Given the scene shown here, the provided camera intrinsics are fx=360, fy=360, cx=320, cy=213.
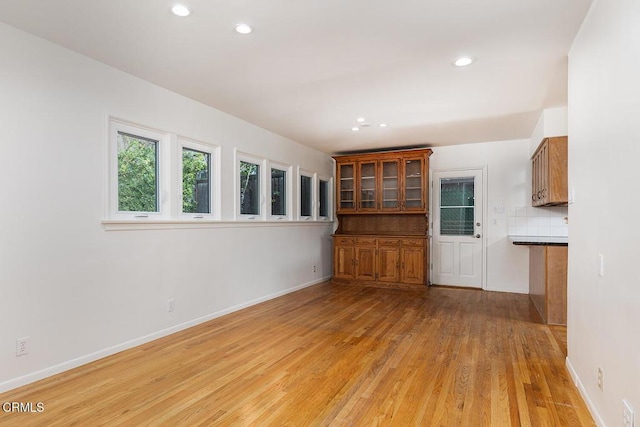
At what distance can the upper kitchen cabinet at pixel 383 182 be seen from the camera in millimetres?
6340

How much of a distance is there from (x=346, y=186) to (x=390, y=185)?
2.88 ft

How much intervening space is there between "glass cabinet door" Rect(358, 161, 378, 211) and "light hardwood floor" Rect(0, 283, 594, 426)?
2.81 meters

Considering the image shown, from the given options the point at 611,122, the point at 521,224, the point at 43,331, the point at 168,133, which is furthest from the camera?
the point at 521,224

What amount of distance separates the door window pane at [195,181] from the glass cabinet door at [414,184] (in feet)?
11.6

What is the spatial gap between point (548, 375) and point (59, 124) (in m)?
4.26

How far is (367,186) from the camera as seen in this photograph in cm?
680

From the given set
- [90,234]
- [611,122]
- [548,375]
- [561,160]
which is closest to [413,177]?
[561,160]

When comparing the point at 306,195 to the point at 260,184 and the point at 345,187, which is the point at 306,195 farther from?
the point at 260,184

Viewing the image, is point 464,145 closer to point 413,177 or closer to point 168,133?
point 413,177

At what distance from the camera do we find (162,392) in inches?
97.5

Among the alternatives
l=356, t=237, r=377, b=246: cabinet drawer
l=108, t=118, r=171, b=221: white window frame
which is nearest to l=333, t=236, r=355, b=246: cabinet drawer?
l=356, t=237, r=377, b=246: cabinet drawer

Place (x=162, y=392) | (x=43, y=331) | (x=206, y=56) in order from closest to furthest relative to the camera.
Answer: (x=162, y=392), (x=43, y=331), (x=206, y=56)

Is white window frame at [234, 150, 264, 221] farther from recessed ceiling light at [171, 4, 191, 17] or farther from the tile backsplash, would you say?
the tile backsplash

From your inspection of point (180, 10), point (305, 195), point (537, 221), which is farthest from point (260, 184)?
point (537, 221)
